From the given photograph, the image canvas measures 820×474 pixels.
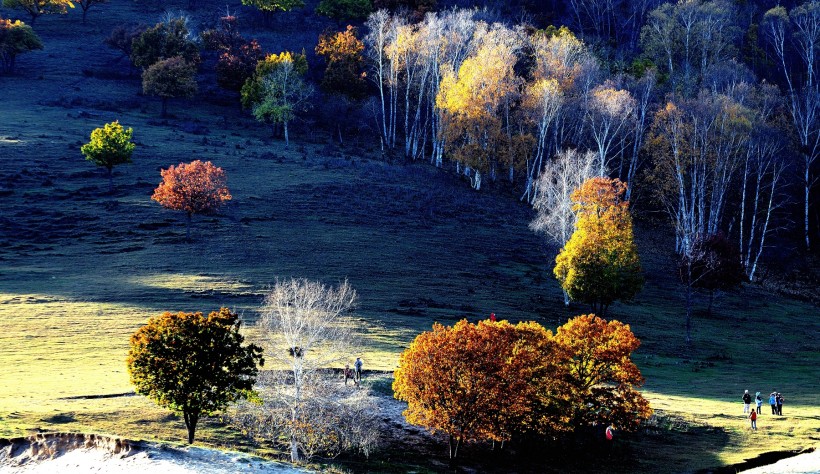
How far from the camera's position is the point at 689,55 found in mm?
137500

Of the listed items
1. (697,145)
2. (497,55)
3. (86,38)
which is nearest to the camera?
(697,145)

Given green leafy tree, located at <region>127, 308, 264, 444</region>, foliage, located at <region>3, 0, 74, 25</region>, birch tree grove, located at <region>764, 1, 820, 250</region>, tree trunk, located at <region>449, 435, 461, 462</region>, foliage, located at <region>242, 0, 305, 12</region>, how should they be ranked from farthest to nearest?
1. foliage, located at <region>242, 0, 305, 12</region>
2. foliage, located at <region>3, 0, 74, 25</region>
3. birch tree grove, located at <region>764, 1, 820, 250</region>
4. tree trunk, located at <region>449, 435, 461, 462</region>
5. green leafy tree, located at <region>127, 308, 264, 444</region>

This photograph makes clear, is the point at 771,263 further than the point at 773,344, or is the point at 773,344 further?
the point at 771,263

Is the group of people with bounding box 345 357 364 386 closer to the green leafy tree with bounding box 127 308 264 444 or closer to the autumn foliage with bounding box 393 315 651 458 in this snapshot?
the autumn foliage with bounding box 393 315 651 458

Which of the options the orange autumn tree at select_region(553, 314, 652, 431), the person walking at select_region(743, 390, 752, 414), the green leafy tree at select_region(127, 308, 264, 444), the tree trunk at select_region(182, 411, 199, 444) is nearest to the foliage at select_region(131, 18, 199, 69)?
the orange autumn tree at select_region(553, 314, 652, 431)

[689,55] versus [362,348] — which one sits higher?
[689,55]

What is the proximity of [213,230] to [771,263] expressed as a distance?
64.1 meters

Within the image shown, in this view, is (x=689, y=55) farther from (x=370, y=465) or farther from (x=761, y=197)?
(x=370, y=465)

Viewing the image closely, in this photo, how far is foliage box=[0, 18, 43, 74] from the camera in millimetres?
134125

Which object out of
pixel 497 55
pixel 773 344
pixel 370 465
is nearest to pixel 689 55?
pixel 497 55

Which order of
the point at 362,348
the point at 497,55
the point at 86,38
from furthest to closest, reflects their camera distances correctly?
the point at 86,38 → the point at 497,55 → the point at 362,348

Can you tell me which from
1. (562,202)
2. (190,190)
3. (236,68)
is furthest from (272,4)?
(562,202)

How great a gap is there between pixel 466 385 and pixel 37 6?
130m

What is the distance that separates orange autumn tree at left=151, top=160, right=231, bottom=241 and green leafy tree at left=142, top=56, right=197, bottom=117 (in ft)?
139
